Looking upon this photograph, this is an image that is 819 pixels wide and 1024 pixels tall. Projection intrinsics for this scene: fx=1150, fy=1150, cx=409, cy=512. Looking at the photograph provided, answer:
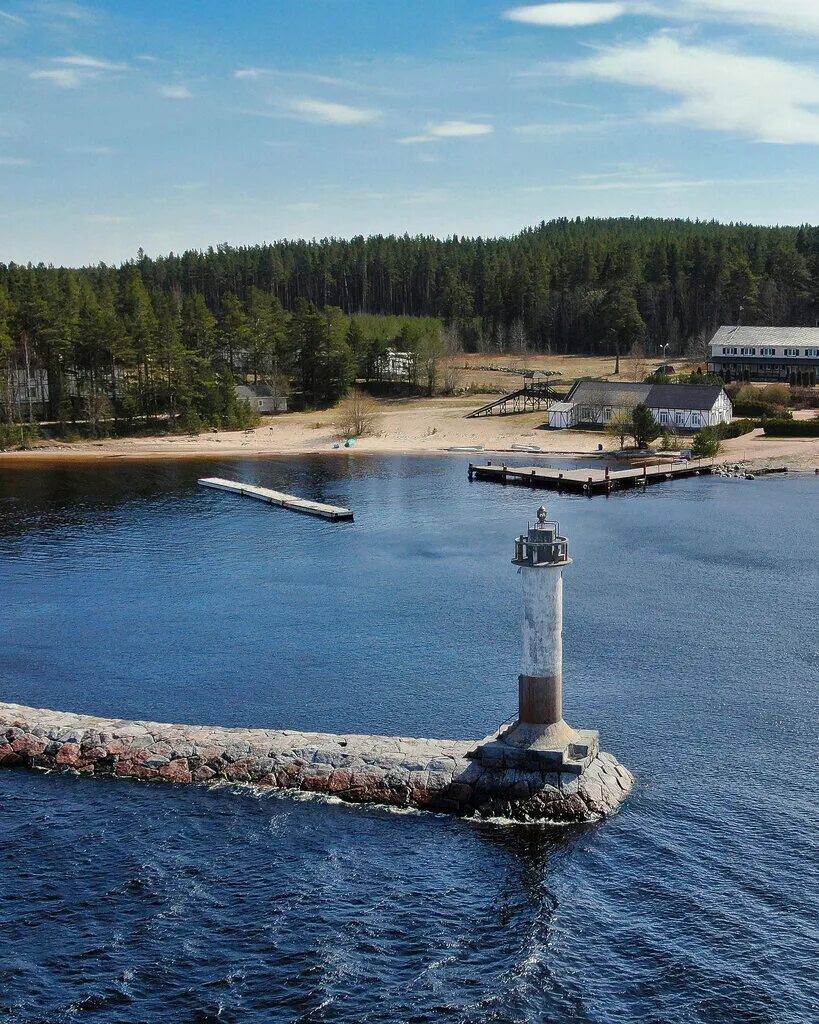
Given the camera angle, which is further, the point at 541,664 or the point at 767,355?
the point at 767,355

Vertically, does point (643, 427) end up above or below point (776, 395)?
below

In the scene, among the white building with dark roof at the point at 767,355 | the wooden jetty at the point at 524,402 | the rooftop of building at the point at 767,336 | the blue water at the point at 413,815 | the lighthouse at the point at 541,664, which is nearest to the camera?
the blue water at the point at 413,815

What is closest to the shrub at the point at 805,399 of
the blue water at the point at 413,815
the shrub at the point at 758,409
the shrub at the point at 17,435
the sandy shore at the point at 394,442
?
the shrub at the point at 758,409

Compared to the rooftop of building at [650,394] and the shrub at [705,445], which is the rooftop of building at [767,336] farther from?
the shrub at [705,445]

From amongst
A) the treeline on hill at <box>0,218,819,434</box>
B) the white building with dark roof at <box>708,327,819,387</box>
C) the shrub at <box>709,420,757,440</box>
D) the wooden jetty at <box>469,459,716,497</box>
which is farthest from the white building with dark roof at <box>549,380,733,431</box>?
the treeline on hill at <box>0,218,819,434</box>

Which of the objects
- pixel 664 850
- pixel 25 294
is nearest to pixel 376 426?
pixel 25 294

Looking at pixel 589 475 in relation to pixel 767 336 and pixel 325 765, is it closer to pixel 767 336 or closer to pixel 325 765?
pixel 767 336

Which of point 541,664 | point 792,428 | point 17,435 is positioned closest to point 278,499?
point 17,435
